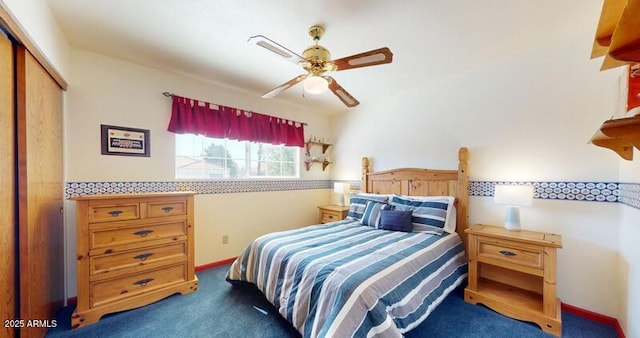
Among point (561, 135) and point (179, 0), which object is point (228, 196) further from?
point (561, 135)

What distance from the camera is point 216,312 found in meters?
2.15

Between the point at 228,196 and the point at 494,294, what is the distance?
10.3 ft

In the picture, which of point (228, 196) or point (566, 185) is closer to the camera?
point (566, 185)

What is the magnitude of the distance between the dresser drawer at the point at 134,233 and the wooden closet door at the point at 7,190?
0.54 m

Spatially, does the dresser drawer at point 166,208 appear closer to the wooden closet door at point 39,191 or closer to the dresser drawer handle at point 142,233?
the dresser drawer handle at point 142,233

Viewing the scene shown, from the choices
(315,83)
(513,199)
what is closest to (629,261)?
(513,199)

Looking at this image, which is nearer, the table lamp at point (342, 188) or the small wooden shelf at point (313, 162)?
the table lamp at point (342, 188)

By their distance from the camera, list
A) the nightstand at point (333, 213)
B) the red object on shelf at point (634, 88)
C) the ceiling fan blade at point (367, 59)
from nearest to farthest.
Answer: the red object on shelf at point (634, 88) → the ceiling fan blade at point (367, 59) → the nightstand at point (333, 213)

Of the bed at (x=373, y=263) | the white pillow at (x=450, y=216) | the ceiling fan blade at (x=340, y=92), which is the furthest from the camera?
the white pillow at (x=450, y=216)

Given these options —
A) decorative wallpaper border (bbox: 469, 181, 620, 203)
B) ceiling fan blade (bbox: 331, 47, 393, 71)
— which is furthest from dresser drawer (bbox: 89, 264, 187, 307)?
decorative wallpaper border (bbox: 469, 181, 620, 203)

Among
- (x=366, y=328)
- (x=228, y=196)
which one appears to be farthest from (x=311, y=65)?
(x=228, y=196)

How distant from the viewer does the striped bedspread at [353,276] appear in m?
1.45

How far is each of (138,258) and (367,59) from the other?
263 centimetres

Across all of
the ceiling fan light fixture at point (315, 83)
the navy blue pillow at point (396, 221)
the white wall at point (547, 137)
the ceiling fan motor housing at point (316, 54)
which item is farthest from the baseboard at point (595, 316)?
the ceiling fan motor housing at point (316, 54)
